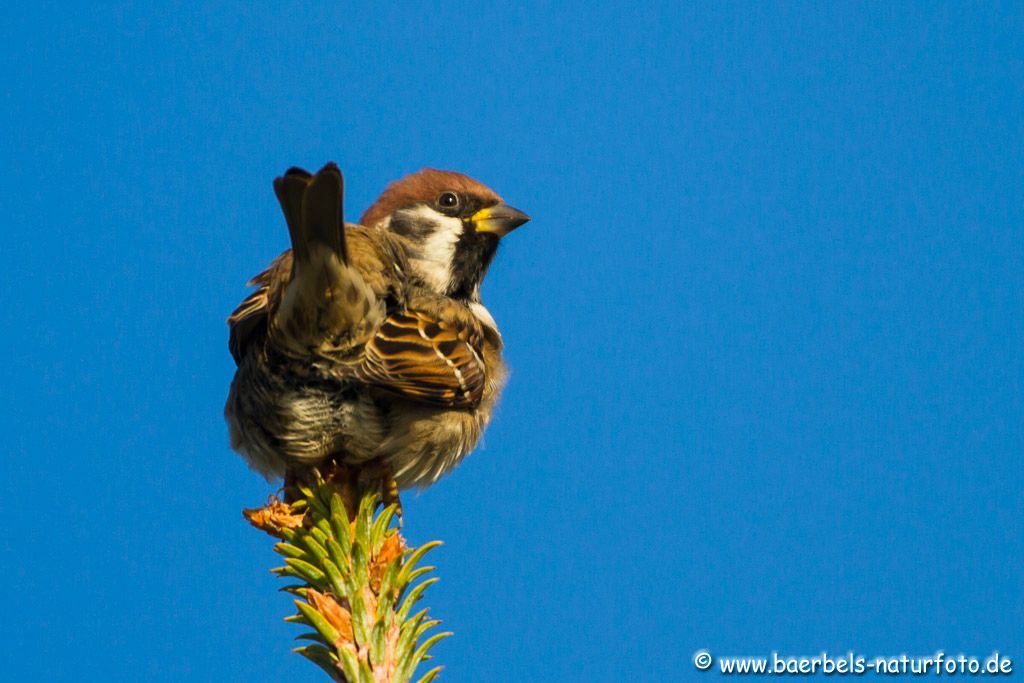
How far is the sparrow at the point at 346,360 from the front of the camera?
345 cm

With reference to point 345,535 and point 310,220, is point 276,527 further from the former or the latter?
point 310,220

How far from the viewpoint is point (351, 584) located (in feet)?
9.78

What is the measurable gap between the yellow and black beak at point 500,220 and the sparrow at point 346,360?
600mm

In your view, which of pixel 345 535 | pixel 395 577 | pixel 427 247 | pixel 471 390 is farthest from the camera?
pixel 427 247

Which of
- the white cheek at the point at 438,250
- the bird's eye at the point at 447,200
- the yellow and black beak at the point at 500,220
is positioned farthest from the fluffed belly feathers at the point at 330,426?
the bird's eye at the point at 447,200

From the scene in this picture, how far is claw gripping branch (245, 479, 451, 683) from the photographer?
2703mm

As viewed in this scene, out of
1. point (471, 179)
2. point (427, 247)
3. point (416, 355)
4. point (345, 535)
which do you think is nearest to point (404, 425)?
point (416, 355)

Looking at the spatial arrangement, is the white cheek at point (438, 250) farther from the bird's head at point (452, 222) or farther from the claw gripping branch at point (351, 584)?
the claw gripping branch at point (351, 584)

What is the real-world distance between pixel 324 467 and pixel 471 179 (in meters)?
1.84

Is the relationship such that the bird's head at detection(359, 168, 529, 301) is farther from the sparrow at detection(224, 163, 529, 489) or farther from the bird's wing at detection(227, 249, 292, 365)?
the bird's wing at detection(227, 249, 292, 365)

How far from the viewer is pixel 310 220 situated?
334 cm

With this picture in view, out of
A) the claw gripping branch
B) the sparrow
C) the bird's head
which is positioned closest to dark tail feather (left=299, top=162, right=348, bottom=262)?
the sparrow

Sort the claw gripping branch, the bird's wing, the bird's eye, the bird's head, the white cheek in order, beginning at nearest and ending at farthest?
the claw gripping branch → the bird's wing → the white cheek → the bird's head → the bird's eye

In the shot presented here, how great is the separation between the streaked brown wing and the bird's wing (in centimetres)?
37
